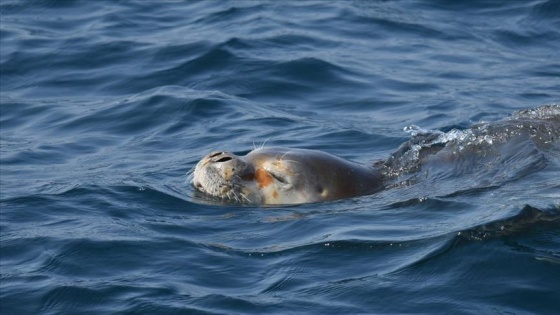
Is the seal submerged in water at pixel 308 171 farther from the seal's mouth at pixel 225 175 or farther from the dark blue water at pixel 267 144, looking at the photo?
the dark blue water at pixel 267 144

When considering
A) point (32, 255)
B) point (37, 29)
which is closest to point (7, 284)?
point (32, 255)

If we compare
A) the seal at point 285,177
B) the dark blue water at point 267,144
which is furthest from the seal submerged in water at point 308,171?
the dark blue water at point 267,144

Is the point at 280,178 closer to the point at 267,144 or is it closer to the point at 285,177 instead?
the point at 285,177

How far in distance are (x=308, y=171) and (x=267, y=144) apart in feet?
7.93

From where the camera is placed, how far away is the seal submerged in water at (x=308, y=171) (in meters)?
8.38

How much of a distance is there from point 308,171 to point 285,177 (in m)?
0.16

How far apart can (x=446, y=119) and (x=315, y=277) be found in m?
4.79

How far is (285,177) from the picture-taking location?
27.5ft

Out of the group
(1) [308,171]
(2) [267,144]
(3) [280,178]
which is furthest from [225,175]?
(2) [267,144]

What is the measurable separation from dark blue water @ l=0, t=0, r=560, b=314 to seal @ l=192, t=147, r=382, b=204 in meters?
0.12

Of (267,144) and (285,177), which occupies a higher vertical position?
(285,177)

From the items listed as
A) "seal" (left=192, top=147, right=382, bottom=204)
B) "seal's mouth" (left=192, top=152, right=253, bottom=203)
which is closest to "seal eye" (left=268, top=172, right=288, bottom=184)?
"seal" (left=192, top=147, right=382, bottom=204)

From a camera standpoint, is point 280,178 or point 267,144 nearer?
point 280,178

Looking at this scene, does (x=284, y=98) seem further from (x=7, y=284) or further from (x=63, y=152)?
(x=7, y=284)
